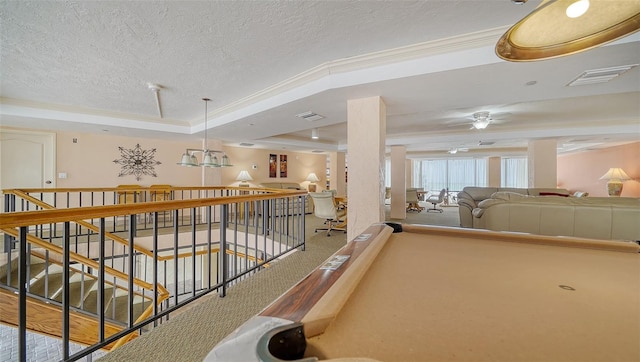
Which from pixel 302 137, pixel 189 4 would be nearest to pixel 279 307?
pixel 189 4

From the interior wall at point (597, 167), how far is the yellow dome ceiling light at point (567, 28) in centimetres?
865

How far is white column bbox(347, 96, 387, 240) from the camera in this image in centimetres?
313

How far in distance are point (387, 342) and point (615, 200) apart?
4.06m

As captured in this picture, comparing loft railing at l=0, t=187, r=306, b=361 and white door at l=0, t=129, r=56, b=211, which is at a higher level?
white door at l=0, t=129, r=56, b=211

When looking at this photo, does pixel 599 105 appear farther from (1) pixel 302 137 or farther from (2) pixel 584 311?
(1) pixel 302 137

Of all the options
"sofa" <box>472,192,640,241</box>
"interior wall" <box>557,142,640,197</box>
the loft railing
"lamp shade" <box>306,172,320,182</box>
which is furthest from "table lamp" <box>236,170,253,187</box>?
"interior wall" <box>557,142,640,197</box>

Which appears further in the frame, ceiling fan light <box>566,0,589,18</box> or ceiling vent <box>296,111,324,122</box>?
ceiling vent <box>296,111,324,122</box>

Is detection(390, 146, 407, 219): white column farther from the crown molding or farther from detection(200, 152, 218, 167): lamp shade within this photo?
detection(200, 152, 218, 167): lamp shade

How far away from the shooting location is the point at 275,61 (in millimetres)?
2703

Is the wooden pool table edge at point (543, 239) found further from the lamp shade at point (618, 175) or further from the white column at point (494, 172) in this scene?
the white column at point (494, 172)

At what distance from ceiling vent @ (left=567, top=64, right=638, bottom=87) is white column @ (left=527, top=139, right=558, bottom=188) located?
4.29 m

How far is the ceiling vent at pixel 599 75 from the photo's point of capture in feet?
7.65

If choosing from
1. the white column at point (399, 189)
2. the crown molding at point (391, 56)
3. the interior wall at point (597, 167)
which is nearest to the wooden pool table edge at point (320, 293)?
the crown molding at point (391, 56)

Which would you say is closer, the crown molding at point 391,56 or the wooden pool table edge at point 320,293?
the wooden pool table edge at point 320,293
